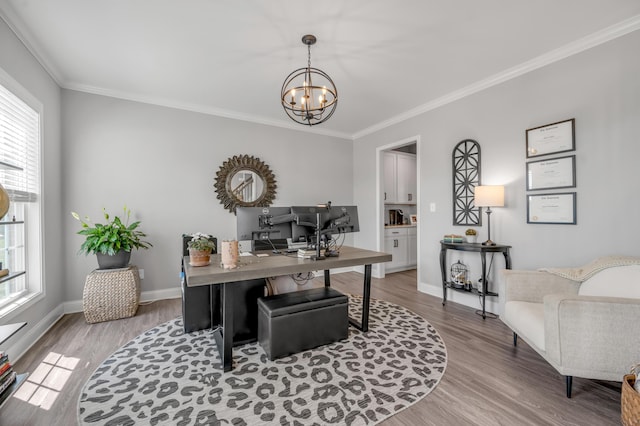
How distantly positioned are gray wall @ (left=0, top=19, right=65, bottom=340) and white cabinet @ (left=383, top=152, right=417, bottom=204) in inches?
180

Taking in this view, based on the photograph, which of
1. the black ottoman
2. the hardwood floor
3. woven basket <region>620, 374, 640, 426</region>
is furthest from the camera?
the black ottoman

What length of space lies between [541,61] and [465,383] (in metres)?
3.01

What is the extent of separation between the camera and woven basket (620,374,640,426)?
1.26 metres

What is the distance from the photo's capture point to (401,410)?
1.58m

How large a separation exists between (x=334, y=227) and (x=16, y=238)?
9.34ft

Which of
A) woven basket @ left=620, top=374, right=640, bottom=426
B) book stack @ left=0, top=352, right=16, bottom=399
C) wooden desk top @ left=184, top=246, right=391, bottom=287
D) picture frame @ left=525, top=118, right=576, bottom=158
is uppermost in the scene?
picture frame @ left=525, top=118, right=576, bottom=158

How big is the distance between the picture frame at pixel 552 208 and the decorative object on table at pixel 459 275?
→ 92cm

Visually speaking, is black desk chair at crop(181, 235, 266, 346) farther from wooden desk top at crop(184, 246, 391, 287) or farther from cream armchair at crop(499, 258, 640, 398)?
cream armchair at crop(499, 258, 640, 398)

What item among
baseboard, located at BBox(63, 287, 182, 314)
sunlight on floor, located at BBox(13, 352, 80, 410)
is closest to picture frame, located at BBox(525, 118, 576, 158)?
sunlight on floor, located at BBox(13, 352, 80, 410)

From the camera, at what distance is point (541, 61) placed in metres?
2.69

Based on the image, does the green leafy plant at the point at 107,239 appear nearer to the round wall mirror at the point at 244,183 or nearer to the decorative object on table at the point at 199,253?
the round wall mirror at the point at 244,183

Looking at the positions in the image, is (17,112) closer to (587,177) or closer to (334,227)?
(334,227)

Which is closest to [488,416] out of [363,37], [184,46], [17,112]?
[363,37]

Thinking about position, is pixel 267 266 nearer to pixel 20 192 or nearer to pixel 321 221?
pixel 321 221
